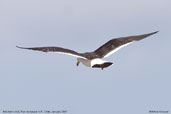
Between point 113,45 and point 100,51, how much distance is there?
2.58 feet

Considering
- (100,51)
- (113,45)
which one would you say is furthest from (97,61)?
(113,45)

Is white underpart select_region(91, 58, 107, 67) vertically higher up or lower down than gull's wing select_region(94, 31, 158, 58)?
lower down

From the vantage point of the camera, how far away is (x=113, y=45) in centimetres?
3481

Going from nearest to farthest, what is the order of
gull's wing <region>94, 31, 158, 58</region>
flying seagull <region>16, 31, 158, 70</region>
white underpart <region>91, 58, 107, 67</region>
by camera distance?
1. flying seagull <region>16, 31, 158, 70</region>
2. white underpart <region>91, 58, 107, 67</region>
3. gull's wing <region>94, 31, 158, 58</region>

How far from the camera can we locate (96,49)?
34719mm

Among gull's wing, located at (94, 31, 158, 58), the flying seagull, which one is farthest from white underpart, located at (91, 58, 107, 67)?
gull's wing, located at (94, 31, 158, 58)

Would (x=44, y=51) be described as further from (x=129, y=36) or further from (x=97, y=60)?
(x=129, y=36)

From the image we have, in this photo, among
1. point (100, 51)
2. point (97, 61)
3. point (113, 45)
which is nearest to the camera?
point (97, 61)

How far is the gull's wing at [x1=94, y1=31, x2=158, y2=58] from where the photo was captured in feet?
112

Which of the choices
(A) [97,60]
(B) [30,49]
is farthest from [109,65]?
(B) [30,49]

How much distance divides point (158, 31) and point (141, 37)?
3.00ft

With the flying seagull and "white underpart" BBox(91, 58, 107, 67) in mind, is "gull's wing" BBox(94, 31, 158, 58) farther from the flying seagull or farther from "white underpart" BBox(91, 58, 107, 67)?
"white underpart" BBox(91, 58, 107, 67)

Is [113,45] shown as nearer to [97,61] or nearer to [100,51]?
[100,51]

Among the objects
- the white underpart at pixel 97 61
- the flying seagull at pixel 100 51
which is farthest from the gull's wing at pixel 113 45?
the white underpart at pixel 97 61
